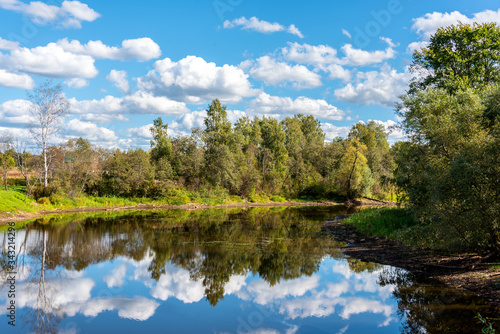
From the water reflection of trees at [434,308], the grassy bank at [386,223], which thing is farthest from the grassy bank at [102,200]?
the water reflection of trees at [434,308]

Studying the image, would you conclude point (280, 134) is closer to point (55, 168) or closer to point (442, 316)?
point (55, 168)

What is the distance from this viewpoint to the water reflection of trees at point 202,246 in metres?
19.6

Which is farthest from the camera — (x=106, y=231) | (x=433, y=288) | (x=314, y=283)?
(x=106, y=231)

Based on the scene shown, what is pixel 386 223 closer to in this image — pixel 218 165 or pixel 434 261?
pixel 434 261

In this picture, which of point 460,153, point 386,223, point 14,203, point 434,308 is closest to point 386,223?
point 386,223

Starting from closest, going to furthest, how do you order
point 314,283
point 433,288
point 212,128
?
point 433,288 < point 314,283 < point 212,128

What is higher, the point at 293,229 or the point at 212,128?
the point at 212,128

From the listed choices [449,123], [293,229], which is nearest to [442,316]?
[449,123]

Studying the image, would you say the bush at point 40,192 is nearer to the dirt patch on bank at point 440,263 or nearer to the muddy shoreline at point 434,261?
the muddy shoreline at point 434,261

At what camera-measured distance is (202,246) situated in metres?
25.8

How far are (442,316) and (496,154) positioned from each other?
6.52 metres

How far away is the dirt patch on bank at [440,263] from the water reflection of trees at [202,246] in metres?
2.32

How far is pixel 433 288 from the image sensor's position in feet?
49.5

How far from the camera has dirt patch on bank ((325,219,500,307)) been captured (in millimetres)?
14344
